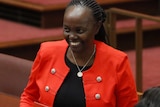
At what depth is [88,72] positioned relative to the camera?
2.27m

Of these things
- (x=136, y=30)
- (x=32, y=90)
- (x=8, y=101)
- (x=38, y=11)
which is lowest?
(x=8, y=101)

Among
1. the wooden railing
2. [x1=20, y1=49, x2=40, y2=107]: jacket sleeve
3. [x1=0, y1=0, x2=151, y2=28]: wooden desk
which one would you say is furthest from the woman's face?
[x1=0, y1=0, x2=151, y2=28]: wooden desk

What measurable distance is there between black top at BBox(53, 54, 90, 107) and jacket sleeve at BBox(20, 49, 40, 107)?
0.15 metres

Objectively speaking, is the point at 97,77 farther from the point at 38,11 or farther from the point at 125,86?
the point at 38,11

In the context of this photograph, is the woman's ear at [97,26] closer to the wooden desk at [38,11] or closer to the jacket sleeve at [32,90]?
the jacket sleeve at [32,90]

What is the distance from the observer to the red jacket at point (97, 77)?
88.2 inches

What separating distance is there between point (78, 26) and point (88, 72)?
8.6 inches

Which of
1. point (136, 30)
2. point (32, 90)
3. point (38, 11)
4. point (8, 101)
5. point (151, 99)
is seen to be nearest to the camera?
point (151, 99)

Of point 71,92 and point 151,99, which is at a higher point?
point 151,99

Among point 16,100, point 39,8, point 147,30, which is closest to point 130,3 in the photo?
point 147,30

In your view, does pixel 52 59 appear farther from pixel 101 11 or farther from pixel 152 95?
pixel 152 95

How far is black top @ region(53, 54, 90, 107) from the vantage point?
7.34ft

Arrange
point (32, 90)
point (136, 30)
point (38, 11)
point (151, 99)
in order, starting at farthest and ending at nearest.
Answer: point (38, 11) < point (136, 30) < point (32, 90) < point (151, 99)

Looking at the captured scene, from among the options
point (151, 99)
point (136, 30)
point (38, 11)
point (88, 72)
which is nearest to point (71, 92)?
point (88, 72)
